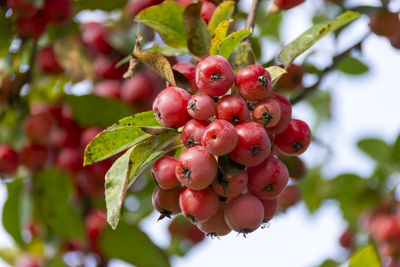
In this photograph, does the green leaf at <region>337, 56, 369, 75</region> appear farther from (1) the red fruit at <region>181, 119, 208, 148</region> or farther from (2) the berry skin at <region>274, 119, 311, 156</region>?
(1) the red fruit at <region>181, 119, 208, 148</region>

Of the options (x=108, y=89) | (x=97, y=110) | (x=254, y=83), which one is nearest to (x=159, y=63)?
(x=254, y=83)

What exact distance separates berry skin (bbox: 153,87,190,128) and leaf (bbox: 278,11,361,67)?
29 cm

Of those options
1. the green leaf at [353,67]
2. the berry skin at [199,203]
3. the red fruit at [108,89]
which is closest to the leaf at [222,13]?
the berry skin at [199,203]

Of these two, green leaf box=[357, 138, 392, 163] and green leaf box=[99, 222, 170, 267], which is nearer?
green leaf box=[99, 222, 170, 267]

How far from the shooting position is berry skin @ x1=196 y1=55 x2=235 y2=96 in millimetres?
1157

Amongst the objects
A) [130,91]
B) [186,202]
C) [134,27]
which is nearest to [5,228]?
[130,91]

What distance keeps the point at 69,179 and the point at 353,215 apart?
1.56m

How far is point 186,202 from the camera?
1.17 metres

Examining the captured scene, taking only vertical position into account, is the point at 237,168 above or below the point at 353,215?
above

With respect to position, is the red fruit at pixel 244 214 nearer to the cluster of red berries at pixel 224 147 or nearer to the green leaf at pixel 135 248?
the cluster of red berries at pixel 224 147

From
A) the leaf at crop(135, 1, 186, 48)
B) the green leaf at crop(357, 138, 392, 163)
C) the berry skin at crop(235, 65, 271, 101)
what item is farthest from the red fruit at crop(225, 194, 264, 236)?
the green leaf at crop(357, 138, 392, 163)

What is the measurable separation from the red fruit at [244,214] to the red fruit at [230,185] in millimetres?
24

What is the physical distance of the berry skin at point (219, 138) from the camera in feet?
3.58

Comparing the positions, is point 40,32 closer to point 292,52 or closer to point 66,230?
point 66,230
